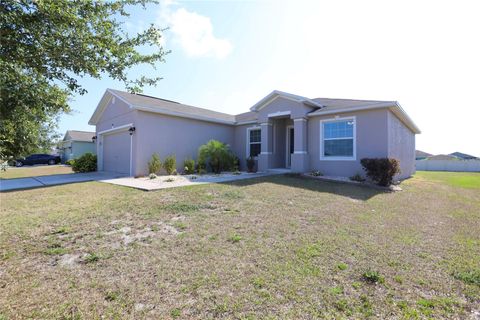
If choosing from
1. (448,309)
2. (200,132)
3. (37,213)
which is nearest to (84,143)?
(200,132)

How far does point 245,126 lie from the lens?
664 inches

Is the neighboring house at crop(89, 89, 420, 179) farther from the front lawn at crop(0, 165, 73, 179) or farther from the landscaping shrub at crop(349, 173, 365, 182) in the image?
the front lawn at crop(0, 165, 73, 179)

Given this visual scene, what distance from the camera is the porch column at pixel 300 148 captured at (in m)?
12.9

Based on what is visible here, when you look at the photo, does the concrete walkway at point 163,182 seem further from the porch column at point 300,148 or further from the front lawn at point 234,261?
the front lawn at point 234,261

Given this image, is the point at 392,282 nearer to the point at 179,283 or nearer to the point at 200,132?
the point at 179,283

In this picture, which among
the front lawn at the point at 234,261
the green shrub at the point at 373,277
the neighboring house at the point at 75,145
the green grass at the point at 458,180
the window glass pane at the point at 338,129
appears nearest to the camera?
the front lawn at the point at 234,261

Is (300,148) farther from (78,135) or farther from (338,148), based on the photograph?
(78,135)

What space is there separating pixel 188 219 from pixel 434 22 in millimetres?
9078

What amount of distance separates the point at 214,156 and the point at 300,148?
182 inches

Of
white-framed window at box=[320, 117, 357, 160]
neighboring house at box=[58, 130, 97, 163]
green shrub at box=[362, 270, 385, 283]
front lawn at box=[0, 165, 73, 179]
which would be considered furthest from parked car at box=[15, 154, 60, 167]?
green shrub at box=[362, 270, 385, 283]

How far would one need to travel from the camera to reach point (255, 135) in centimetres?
1628

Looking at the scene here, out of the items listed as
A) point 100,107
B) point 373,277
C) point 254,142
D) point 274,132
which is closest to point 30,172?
point 100,107

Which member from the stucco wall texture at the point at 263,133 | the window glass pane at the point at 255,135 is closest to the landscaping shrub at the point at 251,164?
the stucco wall texture at the point at 263,133

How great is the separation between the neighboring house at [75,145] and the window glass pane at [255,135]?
72.7 ft
